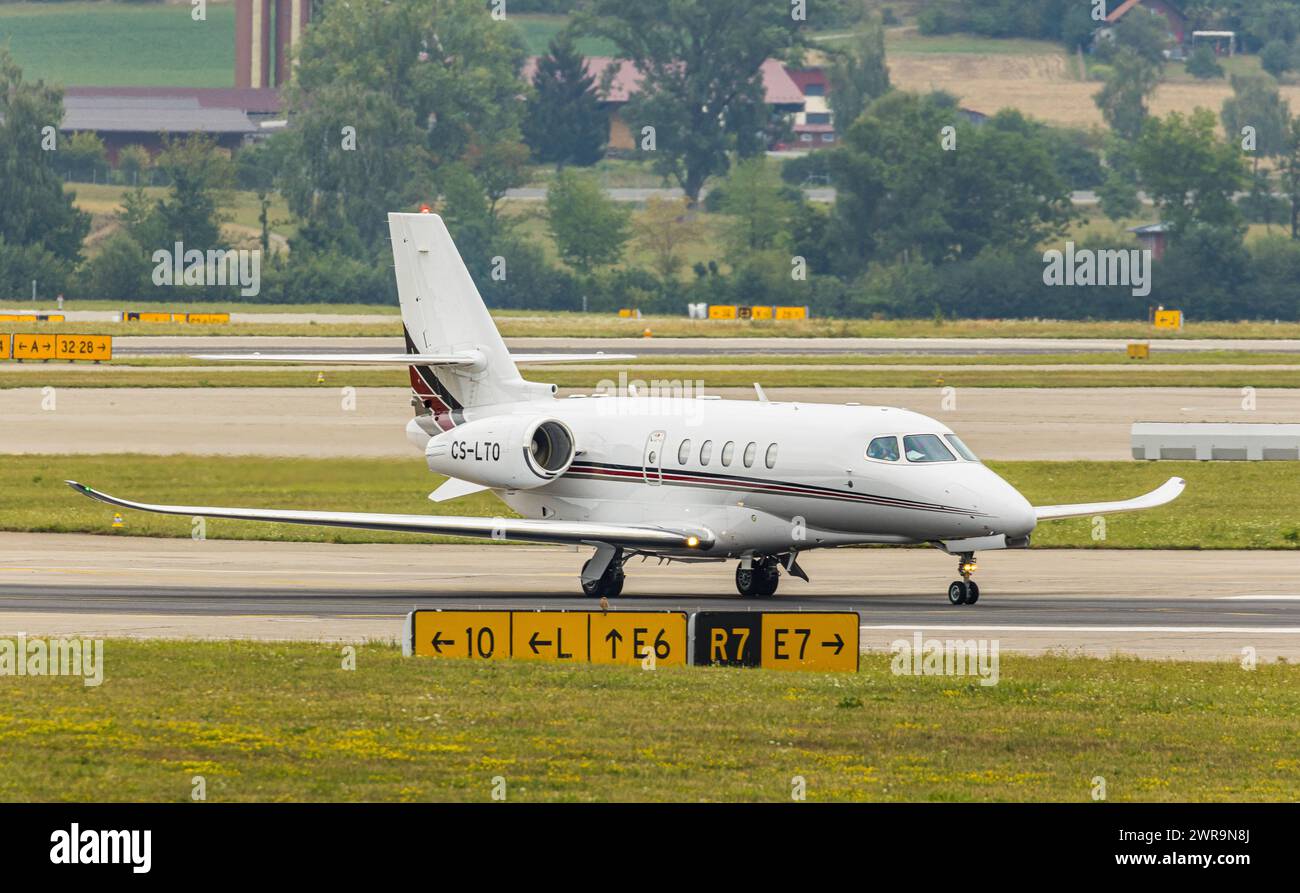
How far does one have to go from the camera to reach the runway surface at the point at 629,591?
2980cm

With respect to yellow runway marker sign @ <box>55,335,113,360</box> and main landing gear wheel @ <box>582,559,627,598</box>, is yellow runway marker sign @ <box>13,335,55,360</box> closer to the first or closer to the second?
yellow runway marker sign @ <box>55,335,113,360</box>

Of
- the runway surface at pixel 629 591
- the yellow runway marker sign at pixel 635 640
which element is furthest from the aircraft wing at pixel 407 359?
the yellow runway marker sign at pixel 635 640

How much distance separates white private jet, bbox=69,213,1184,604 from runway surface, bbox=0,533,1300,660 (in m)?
1.12

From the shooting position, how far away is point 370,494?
50125 mm

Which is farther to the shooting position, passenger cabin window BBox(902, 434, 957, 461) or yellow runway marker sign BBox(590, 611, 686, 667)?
passenger cabin window BBox(902, 434, 957, 461)

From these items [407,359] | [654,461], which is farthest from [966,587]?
[407,359]

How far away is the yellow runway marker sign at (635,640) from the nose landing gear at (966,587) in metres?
9.08

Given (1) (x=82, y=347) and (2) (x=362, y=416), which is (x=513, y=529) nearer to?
(2) (x=362, y=416)

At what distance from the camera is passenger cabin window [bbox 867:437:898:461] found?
109ft

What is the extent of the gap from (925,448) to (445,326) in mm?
10926

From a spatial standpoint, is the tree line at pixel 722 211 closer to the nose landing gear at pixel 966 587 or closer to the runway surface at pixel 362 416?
the runway surface at pixel 362 416

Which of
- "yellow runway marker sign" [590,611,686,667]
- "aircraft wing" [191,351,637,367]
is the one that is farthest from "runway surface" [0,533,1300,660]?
"aircraft wing" [191,351,637,367]
